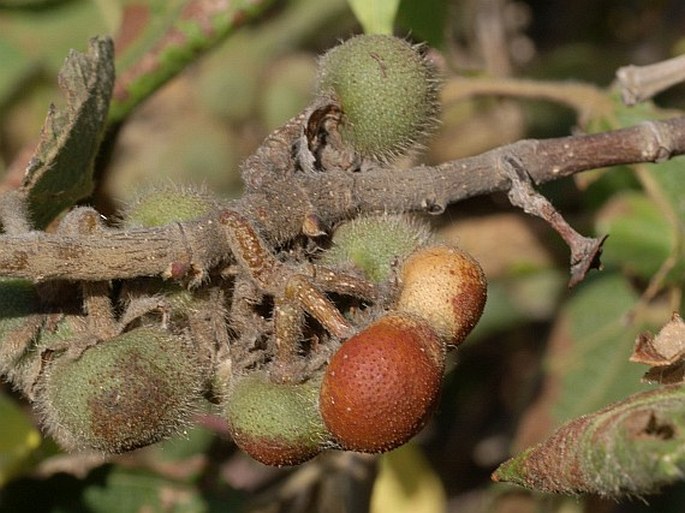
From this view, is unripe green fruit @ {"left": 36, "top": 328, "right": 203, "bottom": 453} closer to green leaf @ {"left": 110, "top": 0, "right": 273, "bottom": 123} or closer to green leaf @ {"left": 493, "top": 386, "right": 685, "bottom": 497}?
green leaf @ {"left": 493, "top": 386, "right": 685, "bottom": 497}

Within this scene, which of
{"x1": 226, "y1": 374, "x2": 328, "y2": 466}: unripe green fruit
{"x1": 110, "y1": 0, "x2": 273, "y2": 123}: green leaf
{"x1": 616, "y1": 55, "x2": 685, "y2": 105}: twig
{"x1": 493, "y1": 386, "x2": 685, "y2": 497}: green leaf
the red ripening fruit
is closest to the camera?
{"x1": 493, "y1": 386, "x2": 685, "y2": 497}: green leaf

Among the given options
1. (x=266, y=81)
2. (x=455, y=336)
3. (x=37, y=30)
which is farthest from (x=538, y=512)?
(x=37, y=30)

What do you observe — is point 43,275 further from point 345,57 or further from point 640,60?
point 640,60

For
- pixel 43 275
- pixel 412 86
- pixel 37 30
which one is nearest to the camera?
pixel 43 275

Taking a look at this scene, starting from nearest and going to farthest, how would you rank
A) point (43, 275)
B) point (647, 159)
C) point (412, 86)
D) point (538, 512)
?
point (43, 275)
point (412, 86)
point (647, 159)
point (538, 512)

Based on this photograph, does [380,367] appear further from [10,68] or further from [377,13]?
[10,68]

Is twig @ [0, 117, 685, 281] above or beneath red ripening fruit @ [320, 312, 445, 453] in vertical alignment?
above

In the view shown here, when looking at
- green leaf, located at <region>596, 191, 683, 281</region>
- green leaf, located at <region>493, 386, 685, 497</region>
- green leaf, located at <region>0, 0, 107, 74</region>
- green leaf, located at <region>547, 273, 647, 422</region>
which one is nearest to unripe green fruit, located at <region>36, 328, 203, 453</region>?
green leaf, located at <region>493, 386, 685, 497</region>
